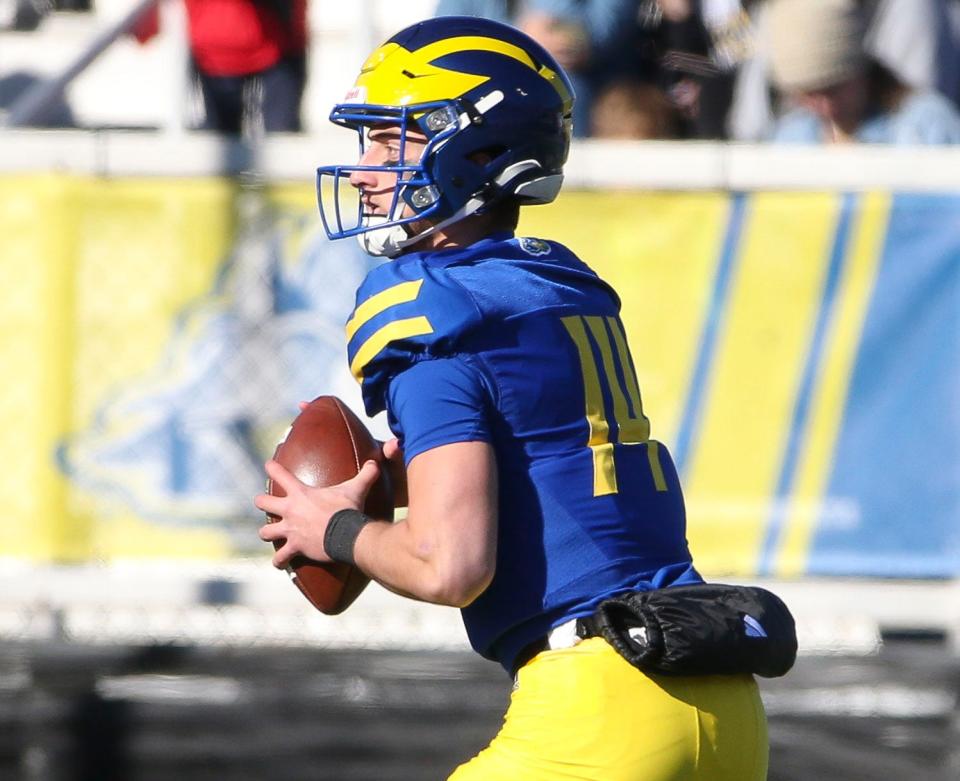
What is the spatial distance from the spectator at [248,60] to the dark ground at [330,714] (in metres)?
1.95

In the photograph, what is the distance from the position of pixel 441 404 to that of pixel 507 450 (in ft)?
0.44

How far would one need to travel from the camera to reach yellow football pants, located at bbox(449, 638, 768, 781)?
230 centimetres

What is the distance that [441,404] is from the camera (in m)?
2.28

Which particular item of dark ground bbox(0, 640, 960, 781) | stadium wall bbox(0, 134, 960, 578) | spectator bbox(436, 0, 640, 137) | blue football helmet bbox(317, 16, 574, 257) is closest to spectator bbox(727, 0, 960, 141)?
spectator bbox(436, 0, 640, 137)

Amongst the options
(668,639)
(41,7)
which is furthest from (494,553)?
(41,7)

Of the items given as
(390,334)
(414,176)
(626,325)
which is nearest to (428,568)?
(390,334)

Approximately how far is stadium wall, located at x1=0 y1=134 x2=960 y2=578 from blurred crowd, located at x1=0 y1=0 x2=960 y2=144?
402 mm

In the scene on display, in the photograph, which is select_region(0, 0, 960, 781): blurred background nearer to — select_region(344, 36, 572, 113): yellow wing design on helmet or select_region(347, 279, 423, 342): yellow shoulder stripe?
select_region(344, 36, 572, 113): yellow wing design on helmet

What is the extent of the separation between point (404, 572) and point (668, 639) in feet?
1.20

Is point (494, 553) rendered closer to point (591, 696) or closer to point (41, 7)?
point (591, 696)

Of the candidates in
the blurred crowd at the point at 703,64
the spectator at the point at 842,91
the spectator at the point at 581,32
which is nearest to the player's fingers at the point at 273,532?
the spectator at the point at 581,32

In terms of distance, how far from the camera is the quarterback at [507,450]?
7.51 ft

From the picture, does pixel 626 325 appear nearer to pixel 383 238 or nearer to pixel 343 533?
pixel 383 238

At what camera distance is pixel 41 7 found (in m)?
8.53
